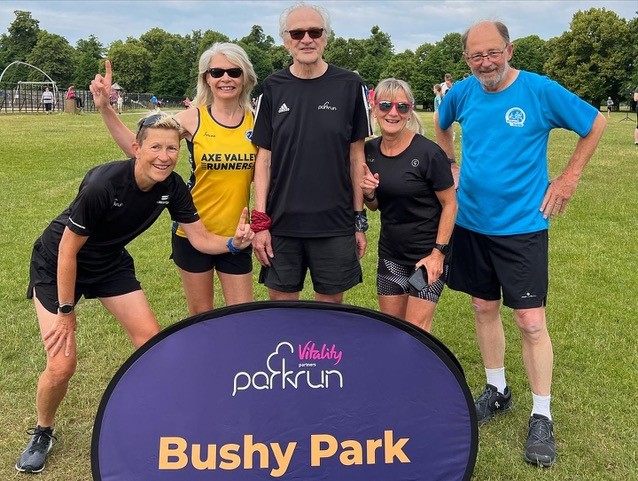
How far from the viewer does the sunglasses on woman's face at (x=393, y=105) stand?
318 cm

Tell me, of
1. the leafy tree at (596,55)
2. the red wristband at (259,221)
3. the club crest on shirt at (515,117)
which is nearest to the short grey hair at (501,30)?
the club crest on shirt at (515,117)

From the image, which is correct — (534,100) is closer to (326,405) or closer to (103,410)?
(326,405)

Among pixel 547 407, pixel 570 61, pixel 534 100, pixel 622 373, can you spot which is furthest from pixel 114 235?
pixel 570 61

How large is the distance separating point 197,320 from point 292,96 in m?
1.30

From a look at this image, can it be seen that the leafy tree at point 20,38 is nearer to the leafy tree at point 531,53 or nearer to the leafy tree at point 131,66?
the leafy tree at point 131,66

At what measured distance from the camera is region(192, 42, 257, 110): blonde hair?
3.45 meters

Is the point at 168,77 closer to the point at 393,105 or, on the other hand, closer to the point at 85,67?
the point at 85,67

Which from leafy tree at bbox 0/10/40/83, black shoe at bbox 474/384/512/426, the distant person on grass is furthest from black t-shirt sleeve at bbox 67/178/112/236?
leafy tree at bbox 0/10/40/83

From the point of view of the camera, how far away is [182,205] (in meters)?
3.26

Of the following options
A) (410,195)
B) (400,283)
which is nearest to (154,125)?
(410,195)

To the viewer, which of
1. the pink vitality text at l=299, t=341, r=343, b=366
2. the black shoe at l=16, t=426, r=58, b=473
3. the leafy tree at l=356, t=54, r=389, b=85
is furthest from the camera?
the leafy tree at l=356, t=54, r=389, b=85

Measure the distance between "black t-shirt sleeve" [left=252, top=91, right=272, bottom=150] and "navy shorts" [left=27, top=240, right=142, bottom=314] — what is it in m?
1.03

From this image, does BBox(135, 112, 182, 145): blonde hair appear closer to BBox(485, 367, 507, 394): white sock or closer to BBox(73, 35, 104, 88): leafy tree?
BBox(485, 367, 507, 394): white sock

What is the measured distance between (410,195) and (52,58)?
97416 mm
